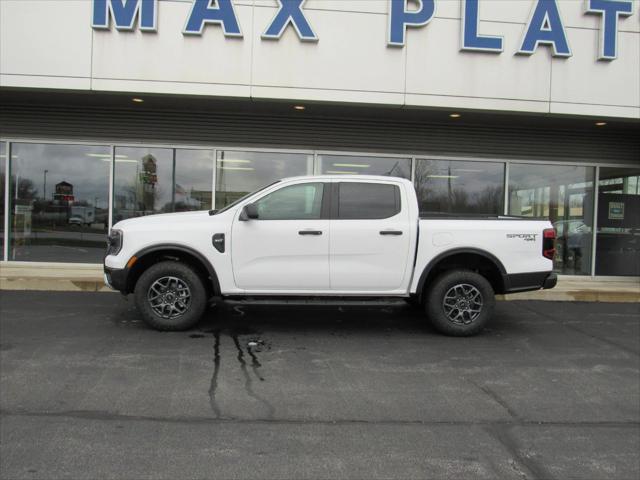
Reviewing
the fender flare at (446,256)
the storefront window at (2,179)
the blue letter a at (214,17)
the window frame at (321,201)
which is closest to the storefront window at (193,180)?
the blue letter a at (214,17)

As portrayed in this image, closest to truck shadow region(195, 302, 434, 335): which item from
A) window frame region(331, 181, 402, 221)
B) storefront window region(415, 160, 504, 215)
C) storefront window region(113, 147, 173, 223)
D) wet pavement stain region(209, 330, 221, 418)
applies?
wet pavement stain region(209, 330, 221, 418)

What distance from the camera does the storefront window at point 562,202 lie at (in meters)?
12.0

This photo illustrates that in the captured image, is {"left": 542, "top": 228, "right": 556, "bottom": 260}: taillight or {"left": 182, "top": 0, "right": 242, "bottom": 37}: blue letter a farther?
{"left": 182, "top": 0, "right": 242, "bottom": 37}: blue letter a

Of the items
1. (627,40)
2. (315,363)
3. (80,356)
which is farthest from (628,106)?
(80,356)

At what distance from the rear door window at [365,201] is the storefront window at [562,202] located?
6186mm

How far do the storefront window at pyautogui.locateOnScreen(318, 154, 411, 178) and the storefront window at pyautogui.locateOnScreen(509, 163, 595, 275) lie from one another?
2635 mm

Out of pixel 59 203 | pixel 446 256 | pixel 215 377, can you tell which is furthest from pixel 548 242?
pixel 59 203

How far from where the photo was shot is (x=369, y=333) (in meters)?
7.03

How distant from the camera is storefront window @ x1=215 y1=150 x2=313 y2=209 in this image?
37.8 ft

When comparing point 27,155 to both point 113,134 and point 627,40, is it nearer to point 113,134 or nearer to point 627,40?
point 113,134

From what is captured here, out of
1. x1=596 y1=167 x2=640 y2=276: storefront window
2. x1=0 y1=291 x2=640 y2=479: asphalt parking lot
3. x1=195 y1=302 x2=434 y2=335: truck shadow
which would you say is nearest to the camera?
x1=0 y1=291 x2=640 y2=479: asphalt parking lot

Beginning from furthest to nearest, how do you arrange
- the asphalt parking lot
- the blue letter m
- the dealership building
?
1. the dealership building
2. the blue letter m
3. the asphalt parking lot

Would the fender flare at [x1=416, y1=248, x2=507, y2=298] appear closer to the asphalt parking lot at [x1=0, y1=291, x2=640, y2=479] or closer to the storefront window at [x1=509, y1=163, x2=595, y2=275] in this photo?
the asphalt parking lot at [x1=0, y1=291, x2=640, y2=479]

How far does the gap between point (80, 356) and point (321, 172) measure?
7.10 meters
